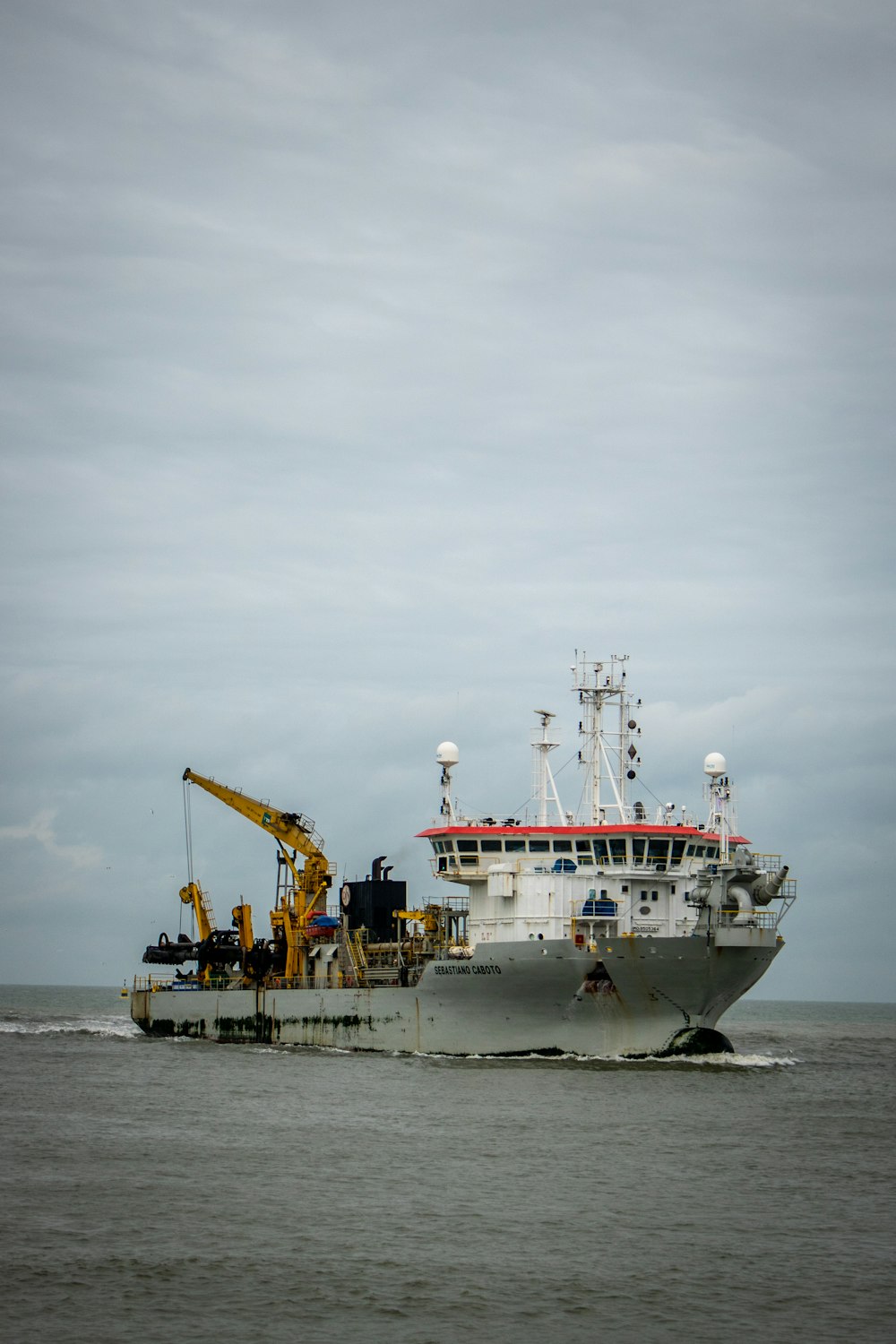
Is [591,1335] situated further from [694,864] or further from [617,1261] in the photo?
[694,864]

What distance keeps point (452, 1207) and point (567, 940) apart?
681 inches

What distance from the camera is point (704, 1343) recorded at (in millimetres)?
17609

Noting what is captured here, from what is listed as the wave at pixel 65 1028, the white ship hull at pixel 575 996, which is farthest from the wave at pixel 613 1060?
the wave at pixel 65 1028

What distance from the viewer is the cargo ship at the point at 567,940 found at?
41.4 meters

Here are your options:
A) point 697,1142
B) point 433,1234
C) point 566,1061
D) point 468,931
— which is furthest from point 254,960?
point 433,1234

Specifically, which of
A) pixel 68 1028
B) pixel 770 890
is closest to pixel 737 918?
pixel 770 890

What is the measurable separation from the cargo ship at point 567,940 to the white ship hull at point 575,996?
0.15 feet

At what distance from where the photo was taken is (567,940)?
4138 centimetres

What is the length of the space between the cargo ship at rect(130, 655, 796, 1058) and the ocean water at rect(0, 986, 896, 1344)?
1692 millimetres

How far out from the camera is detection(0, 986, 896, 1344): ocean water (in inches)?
736

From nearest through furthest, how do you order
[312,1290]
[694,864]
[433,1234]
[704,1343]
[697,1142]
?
[704,1343] < [312,1290] < [433,1234] < [697,1142] < [694,864]

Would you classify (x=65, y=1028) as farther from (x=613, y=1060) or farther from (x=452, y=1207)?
(x=452, y=1207)

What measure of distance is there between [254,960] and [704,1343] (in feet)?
130

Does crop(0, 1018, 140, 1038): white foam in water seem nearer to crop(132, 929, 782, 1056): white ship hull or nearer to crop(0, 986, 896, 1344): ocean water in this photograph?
crop(132, 929, 782, 1056): white ship hull
